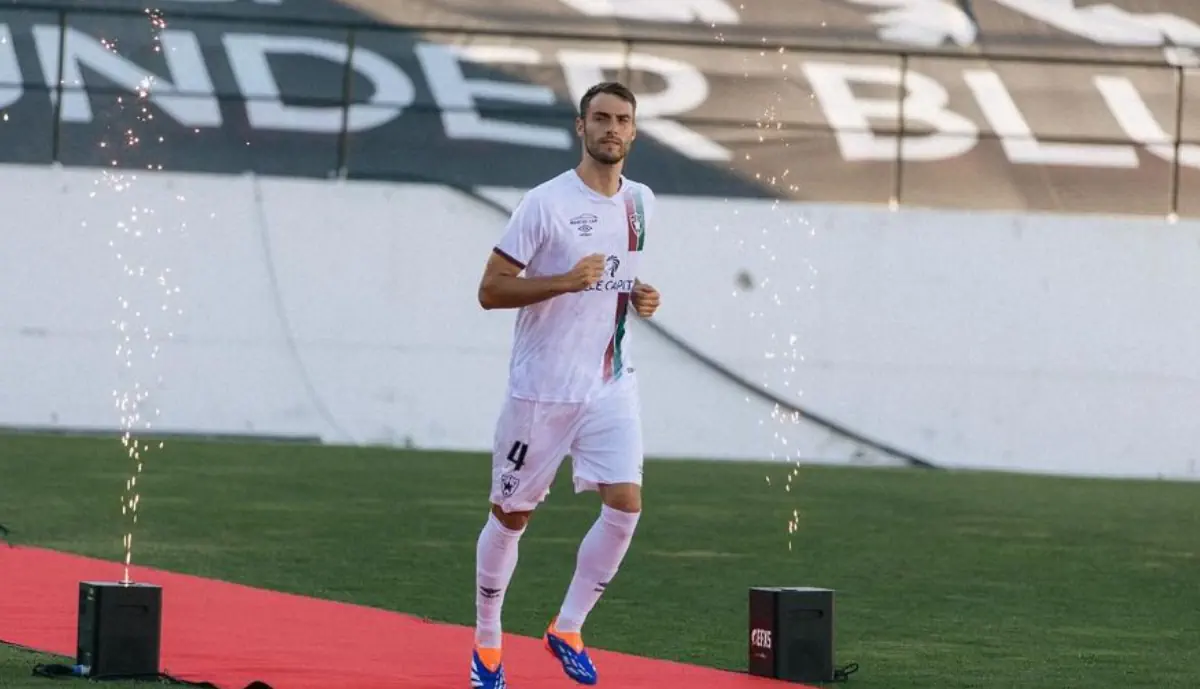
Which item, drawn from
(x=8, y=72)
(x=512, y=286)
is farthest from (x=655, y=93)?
(x=512, y=286)

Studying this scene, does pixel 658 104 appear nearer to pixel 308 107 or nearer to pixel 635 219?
pixel 308 107

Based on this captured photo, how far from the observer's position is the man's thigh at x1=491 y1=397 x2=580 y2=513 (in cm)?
608

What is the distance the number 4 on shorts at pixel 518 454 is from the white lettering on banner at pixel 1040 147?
14.7 meters

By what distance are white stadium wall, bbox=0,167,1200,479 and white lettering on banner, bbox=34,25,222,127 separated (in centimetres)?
61

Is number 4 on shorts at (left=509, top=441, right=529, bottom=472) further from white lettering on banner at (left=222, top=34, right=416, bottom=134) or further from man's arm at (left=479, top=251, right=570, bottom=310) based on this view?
white lettering on banner at (left=222, top=34, right=416, bottom=134)

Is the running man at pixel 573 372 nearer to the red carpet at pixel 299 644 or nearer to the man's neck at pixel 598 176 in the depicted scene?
the man's neck at pixel 598 176

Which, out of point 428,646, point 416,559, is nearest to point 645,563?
point 416,559

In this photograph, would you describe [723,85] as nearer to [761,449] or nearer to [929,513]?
[761,449]

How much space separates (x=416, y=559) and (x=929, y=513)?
496cm

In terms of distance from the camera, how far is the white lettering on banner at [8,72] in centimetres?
1938

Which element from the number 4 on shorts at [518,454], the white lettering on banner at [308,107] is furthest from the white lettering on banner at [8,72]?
the number 4 on shorts at [518,454]

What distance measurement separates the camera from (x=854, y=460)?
19656mm

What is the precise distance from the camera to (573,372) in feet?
19.9

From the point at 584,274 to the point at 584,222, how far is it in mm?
239
